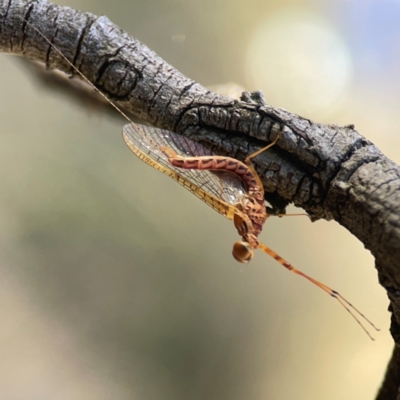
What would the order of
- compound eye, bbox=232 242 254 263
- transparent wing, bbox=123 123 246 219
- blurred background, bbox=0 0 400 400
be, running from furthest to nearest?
blurred background, bbox=0 0 400 400
transparent wing, bbox=123 123 246 219
compound eye, bbox=232 242 254 263

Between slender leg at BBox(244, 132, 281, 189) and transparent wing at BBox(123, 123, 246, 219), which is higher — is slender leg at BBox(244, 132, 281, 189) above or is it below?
above

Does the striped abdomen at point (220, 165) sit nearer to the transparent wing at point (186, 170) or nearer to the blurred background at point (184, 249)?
the transparent wing at point (186, 170)

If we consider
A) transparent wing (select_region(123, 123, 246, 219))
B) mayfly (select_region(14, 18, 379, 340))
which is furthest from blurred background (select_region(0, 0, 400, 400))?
transparent wing (select_region(123, 123, 246, 219))

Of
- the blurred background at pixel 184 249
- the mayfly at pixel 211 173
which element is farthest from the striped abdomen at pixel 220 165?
the blurred background at pixel 184 249

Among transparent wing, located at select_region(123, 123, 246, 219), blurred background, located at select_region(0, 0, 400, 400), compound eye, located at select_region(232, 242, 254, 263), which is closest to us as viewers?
compound eye, located at select_region(232, 242, 254, 263)

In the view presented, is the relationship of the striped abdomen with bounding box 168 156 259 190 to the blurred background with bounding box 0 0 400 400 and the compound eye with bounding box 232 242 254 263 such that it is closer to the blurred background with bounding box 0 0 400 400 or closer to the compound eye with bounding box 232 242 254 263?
the compound eye with bounding box 232 242 254 263

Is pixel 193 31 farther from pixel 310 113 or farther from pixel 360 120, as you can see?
pixel 360 120

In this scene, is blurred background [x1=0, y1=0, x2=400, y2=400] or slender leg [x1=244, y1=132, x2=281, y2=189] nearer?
slender leg [x1=244, y1=132, x2=281, y2=189]

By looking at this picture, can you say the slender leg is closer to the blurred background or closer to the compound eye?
the compound eye

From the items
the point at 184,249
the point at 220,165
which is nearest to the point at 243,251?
the point at 220,165
